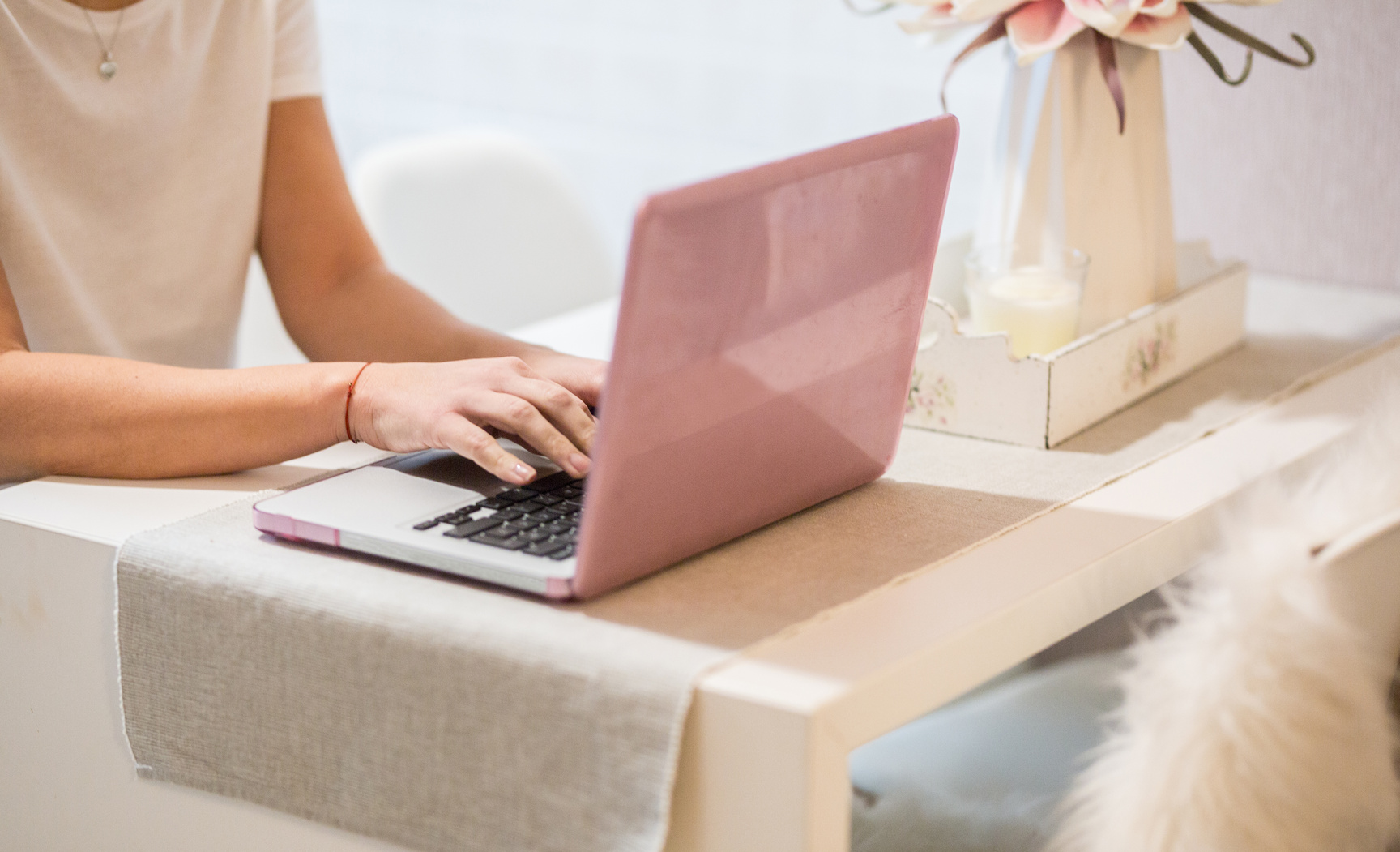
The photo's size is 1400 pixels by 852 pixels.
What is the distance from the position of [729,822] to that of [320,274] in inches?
27.5

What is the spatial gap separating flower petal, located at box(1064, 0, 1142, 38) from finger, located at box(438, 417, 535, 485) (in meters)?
0.52

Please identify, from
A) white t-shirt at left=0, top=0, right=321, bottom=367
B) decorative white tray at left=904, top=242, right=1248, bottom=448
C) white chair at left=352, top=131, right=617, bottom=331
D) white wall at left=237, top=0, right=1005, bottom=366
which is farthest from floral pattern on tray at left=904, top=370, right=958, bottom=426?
white wall at left=237, top=0, right=1005, bottom=366

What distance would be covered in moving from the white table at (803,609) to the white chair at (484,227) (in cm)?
83

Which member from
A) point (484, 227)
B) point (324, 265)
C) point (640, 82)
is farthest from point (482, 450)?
point (640, 82)

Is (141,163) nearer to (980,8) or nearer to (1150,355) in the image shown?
(980,8)

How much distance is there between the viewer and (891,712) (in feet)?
1.93

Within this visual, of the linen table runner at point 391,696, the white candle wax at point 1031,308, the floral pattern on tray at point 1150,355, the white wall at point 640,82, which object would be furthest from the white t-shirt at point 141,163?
the white wall at point 640,82

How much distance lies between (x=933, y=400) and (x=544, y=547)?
0.39m

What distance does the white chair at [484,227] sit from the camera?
166 cm

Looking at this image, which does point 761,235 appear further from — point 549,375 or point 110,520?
point 110,520

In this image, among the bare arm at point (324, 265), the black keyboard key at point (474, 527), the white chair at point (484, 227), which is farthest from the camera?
the white chair at point (484, 227)

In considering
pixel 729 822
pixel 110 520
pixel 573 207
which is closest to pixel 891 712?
pixel 729 822

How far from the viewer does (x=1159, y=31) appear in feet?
3.20

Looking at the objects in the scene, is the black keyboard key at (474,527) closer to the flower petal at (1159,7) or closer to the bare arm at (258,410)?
the bare arm at (258,410)
